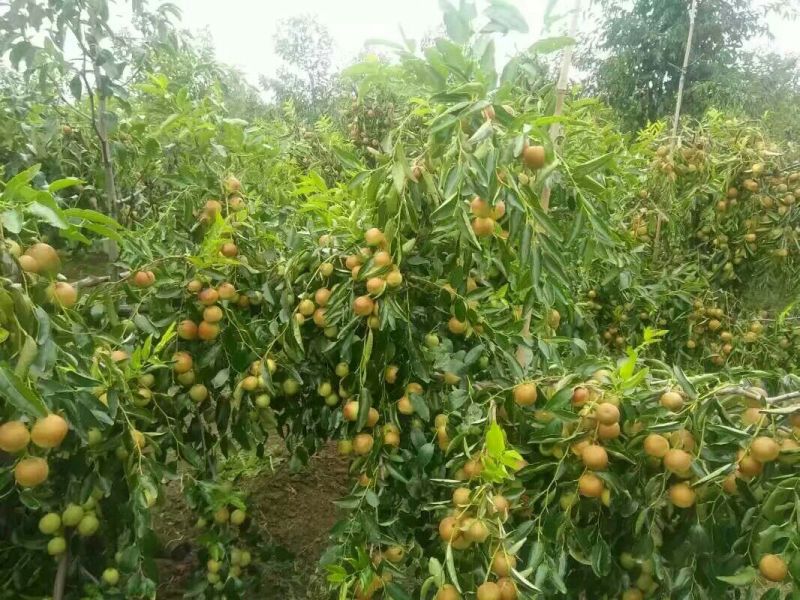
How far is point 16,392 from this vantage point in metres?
0.85

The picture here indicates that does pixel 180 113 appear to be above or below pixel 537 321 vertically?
above

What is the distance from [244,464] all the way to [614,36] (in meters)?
8.20

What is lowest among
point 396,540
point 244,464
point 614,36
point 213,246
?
point 244,464

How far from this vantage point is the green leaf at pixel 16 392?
0.84 metres

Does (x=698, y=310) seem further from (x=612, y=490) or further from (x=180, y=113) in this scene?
(x=180, y=113)

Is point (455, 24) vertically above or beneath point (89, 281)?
above

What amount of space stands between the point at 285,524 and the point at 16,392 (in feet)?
8.32

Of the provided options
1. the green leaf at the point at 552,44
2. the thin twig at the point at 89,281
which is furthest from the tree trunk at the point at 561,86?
the thin twig at the point at 89,281

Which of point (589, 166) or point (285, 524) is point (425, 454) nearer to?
point (589, 166)

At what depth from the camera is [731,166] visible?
3088 millimetres

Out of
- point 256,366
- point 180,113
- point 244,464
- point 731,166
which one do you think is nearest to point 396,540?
point 256,366

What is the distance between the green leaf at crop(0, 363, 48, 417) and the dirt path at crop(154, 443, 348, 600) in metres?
1.59

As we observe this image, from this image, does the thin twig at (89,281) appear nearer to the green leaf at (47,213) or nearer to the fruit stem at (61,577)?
the green leaf at (47,213)

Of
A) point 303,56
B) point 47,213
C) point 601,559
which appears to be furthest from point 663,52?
point 47,213
